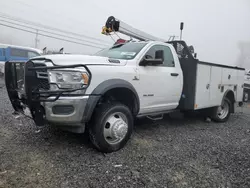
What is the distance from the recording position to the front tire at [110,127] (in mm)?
3160

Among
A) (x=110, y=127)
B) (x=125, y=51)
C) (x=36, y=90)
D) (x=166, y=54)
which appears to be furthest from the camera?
(x=166, y=54)

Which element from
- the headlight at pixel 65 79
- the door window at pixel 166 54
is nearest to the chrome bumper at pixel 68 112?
the headlight at pixel 65 79

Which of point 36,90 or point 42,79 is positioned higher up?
point 42,79

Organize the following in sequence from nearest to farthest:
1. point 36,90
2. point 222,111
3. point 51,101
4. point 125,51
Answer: point 51,101 → point 36,90 → point 125,51 → point 222,111

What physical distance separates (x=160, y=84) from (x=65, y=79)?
78.0 inches

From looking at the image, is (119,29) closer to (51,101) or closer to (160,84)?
(160,84)

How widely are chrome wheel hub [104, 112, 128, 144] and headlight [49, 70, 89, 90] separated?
79 cm

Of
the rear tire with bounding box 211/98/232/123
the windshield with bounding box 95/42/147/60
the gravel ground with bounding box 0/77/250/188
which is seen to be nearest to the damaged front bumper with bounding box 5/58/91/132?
the gravel ground with bounding box 0/77/250/188

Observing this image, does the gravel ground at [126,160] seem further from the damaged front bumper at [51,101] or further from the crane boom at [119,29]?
the crane boom at [119,29]

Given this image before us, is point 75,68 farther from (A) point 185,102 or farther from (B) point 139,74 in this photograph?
(A) point 185,102

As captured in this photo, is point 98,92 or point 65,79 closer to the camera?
point 65,79

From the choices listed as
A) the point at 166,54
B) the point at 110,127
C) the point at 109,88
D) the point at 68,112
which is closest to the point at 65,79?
the point at 68,112

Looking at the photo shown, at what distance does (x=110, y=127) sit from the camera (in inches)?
129

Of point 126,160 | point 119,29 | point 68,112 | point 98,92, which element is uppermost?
point 119,29
